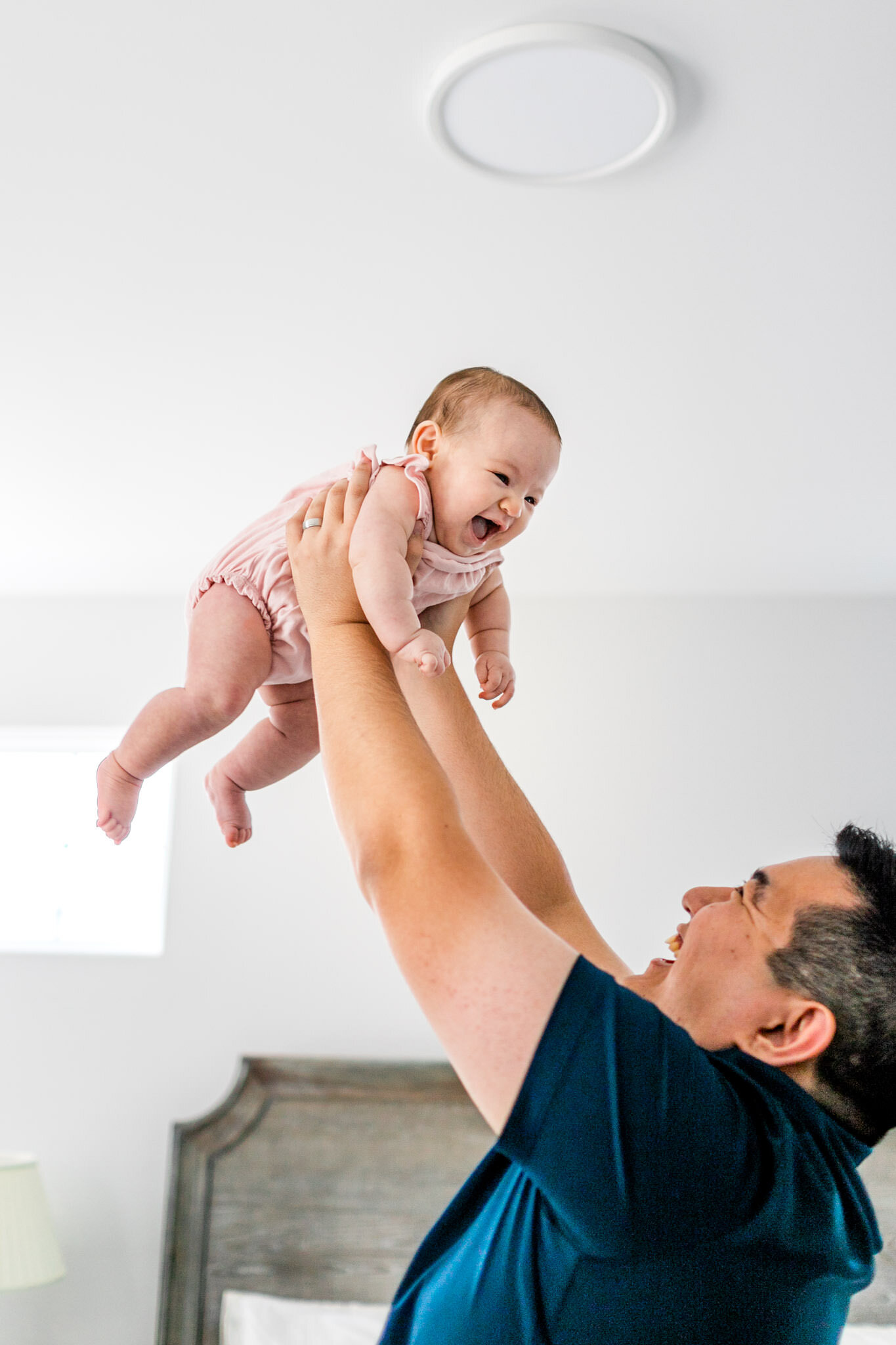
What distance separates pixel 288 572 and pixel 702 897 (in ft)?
1.79

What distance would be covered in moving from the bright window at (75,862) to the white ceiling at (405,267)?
97cm

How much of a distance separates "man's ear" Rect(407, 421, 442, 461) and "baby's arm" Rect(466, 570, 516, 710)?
192mm

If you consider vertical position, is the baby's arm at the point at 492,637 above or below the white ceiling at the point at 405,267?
below

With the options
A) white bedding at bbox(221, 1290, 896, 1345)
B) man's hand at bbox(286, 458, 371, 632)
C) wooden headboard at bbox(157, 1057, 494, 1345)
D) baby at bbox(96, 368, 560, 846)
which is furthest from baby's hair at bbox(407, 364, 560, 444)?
white bedding at bbox(221, 1290, 896, 1345)

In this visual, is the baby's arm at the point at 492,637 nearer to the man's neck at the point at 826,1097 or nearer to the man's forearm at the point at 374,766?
the man's forearm at the point at 374,766

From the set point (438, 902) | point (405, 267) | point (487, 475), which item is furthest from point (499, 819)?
point (405, 267)

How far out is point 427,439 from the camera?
1.14m

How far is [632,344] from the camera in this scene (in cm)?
205

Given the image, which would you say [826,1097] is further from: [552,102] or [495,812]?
[552,102]

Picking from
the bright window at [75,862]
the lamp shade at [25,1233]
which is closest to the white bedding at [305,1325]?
the lamp shade at [25,1233]

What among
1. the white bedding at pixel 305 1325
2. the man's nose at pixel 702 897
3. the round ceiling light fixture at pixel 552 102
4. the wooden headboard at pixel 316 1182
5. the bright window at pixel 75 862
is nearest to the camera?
the man's nose at pixel 702 897

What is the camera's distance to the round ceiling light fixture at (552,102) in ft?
4.30

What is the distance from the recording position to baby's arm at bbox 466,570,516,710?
1257 millimetres

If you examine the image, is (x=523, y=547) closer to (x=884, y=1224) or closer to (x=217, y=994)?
(x=217, y=994)
